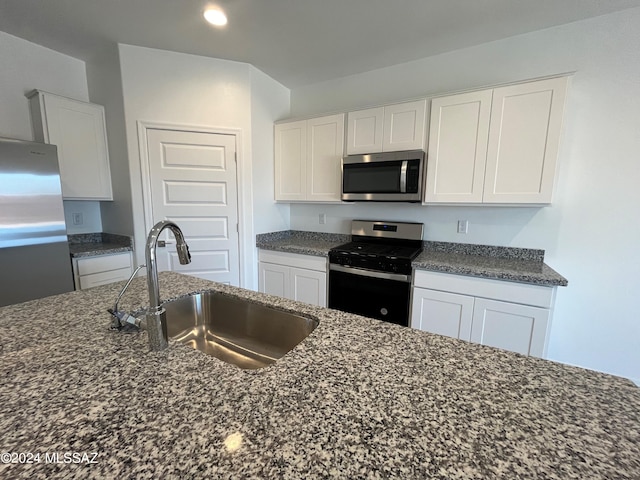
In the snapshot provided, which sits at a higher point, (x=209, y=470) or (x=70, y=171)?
(x=70, y=171)

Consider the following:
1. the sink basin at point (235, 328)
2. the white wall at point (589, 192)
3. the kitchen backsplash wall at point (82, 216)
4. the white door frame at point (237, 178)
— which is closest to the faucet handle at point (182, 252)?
the sink basin at point (235, 328)

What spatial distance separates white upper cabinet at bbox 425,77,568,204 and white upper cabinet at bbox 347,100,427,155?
0.39 feet

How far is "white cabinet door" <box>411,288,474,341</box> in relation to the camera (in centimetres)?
195

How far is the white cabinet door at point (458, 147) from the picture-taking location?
200cm

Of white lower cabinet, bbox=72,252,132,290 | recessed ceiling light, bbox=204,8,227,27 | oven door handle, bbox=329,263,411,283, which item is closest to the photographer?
recessed ceiling light, bbox=204,8,227,27

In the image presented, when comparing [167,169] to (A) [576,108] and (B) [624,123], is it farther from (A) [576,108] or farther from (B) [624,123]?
(B) [624,123]

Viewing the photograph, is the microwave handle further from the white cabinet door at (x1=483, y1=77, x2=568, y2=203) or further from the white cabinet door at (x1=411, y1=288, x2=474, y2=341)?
the white cabinet door at (x1=411, y1=288, x2=474, y2=341)

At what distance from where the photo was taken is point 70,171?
242 centimetres

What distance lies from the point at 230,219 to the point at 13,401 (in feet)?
7.37

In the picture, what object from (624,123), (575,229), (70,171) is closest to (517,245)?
(575,229)

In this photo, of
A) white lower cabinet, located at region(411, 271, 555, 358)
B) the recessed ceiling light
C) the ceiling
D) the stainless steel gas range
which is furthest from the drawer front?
the recessed ceiling light

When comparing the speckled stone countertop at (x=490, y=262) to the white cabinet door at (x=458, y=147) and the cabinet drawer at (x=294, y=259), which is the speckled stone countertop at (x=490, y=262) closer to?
the white cabinet door at (x=458, y=147)

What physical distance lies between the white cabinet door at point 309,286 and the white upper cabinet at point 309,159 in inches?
30.1

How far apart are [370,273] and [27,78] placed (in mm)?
3384
